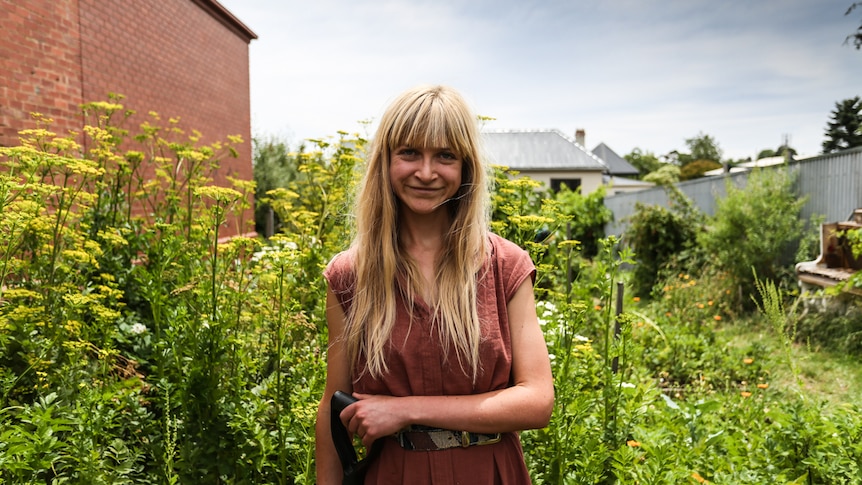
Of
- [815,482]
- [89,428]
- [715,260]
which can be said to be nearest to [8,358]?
[89,428]

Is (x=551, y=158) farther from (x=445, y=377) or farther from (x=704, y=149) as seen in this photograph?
(x=704, y=149)

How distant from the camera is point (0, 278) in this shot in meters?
2.09

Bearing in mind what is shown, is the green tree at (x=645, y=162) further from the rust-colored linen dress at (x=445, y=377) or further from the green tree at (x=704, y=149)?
the rust-colored linen dress at (x=445, y=377)

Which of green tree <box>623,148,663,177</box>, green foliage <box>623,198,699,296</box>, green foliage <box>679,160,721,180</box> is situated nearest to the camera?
green foliage <box>623,198,699,296</box>

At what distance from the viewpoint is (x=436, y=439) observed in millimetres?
1312

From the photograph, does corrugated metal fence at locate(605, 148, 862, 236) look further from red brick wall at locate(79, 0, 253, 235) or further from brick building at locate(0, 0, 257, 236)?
red brick wall at locate(79, 0, 253, 235)

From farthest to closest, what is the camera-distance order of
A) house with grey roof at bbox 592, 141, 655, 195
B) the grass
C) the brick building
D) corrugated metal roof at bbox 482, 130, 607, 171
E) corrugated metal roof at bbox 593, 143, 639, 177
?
1. corrugated metal roof at bbox 593, 143, 639, 177
2. house with grey roof at bbox 592, 141, 655, 195
3. corrugated metal roof at bbox 482, 130, 607, 171
4. the brick building
5. the grass

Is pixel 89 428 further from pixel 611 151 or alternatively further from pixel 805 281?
pixel 611 151

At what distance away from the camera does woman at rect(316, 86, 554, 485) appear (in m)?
1.26

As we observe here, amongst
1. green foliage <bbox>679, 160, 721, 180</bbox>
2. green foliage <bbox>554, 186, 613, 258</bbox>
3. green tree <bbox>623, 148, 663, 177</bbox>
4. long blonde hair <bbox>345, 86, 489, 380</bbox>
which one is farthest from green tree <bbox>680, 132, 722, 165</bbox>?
long blonde hair <bbox>345, 86, 489, 380</bbox>

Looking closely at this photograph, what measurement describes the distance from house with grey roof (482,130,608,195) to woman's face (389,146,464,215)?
2868 cm

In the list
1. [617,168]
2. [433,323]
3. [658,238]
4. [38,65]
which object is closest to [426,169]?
[433,323]

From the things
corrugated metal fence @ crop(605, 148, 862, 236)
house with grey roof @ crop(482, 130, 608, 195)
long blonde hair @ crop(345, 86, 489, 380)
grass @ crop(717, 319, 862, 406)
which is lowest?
grass @ crop(717, 319, 862, 406)

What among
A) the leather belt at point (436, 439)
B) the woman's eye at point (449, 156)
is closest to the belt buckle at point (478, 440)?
the leather belt at point (436, 439)
